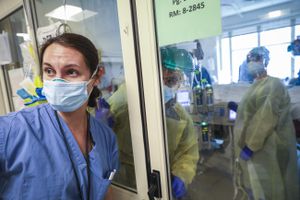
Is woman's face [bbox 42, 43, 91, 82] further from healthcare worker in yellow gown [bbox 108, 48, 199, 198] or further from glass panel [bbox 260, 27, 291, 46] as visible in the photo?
glass panel [bbox 260, 27, 291, 46]

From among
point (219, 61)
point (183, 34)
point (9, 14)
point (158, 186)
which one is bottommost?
point (158, 186)

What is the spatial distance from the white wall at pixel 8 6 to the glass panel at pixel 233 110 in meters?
1.35

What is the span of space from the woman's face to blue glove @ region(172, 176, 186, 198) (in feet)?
2.01

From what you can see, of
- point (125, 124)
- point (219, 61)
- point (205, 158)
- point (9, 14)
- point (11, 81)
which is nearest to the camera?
point (219, 61)

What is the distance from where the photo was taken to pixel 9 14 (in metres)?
1.66

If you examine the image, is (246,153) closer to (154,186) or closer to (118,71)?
(154,186)

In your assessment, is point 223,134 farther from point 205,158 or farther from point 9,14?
point 9,14

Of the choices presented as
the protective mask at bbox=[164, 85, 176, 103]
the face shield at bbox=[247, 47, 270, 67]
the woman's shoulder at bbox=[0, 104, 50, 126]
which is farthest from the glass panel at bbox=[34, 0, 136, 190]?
the face shield at bbox=[247, 47, 270, 67]

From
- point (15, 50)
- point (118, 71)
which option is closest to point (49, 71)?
point (118, 71)

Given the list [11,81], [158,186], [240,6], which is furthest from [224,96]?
[11,81]

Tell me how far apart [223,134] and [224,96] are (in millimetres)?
157

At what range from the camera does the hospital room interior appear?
24.9 inches

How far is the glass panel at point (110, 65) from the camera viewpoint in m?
1.02

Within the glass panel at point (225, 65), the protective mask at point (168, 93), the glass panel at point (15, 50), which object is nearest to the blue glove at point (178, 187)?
the protective mask at point (168, 93)
